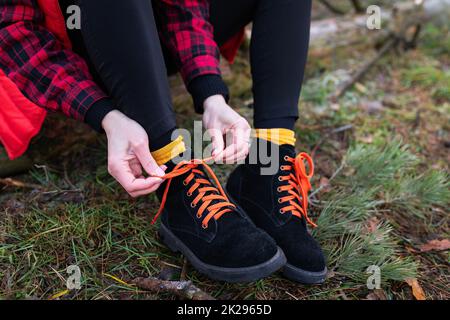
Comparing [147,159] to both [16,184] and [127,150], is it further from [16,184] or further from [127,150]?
[16,184]

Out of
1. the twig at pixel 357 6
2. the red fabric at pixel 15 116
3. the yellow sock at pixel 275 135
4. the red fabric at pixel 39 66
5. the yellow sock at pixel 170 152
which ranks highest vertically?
the red fabric at pixel 39 66

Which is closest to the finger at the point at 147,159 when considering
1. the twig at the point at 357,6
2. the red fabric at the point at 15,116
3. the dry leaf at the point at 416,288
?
the red fabric at the point at 15,116

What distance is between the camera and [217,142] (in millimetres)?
1145

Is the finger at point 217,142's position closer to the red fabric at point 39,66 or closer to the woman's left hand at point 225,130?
the woman's left hand at point 225,130

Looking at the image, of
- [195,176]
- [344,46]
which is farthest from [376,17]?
[195,176]

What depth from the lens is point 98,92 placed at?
111 centimetres

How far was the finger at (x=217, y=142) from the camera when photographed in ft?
3.70

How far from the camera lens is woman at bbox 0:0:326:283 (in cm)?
105

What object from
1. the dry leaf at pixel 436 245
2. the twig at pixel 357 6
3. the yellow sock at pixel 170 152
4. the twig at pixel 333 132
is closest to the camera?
the yellow sock at pixel 170 152

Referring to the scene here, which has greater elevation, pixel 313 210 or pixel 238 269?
pixel 238 269

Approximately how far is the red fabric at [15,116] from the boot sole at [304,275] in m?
0.83

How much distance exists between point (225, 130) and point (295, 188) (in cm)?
29

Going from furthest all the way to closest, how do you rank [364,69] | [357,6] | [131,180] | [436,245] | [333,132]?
[357,6] → [364,69] → [333,132] → [436,245] → [131,180]

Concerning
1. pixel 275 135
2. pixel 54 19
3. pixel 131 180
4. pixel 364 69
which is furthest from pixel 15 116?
pixel 364 69
